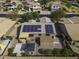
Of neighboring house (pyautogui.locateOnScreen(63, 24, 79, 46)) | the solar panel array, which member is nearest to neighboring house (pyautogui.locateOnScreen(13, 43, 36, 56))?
the solar panel array

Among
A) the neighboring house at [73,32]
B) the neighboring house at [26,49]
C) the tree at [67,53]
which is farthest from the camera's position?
the neighboring house at [73,32]

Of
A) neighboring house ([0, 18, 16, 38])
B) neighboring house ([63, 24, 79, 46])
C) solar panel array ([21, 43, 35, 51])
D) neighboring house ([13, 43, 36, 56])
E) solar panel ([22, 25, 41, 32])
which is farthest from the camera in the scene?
solar panel ([22, 25, 41, 32])

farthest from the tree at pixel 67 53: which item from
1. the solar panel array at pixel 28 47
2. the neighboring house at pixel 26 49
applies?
the solar panel array at pixel 28 47

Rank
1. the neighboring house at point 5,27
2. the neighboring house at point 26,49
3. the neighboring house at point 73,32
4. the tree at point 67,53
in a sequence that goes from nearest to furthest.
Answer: the tree at point 67,53
the neighboring house at point 26,49
the neighboring house at point 73,32
the neighboring house at point 5,27

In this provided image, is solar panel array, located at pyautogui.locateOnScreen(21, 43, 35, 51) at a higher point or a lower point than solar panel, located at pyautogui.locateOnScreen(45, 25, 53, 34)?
higher

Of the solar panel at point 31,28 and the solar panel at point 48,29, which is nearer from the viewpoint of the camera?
the solar panel at point 48,29

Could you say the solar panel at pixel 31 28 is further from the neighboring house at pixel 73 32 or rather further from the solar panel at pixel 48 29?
the neighboring house at pixel 73 32

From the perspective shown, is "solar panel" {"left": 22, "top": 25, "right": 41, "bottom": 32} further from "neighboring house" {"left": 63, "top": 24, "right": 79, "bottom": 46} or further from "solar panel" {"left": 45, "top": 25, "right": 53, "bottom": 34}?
"neighboring house" {"left": 63, "top": 24, "right": 79, "bottom": 46}

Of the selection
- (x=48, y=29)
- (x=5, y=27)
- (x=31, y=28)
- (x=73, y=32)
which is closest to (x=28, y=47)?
(x=31, y=28)

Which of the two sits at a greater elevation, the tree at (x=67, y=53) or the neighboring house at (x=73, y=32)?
the tree at (x=67, y=53)

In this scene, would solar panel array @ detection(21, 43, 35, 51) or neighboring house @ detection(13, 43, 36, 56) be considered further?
solar panel array @ detection(21, 43, 35, 51)

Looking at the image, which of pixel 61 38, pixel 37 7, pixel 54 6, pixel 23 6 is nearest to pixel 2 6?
pixel 23 6
